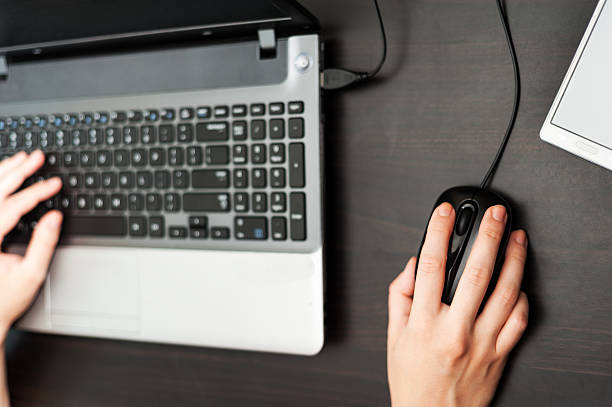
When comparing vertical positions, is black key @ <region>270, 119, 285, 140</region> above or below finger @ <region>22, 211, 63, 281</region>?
above

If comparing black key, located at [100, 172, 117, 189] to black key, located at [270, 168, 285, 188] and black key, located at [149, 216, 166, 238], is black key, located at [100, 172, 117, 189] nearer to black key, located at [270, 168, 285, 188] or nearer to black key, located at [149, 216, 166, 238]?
black key, located at [149, 216, 166, 238]

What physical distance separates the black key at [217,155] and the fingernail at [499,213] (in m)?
0.30

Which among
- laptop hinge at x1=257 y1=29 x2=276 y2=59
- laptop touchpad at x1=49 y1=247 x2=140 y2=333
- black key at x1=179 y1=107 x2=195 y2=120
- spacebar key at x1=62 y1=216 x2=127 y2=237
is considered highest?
laptop hinge at x1=257 y1=29 x2=276 y2=59

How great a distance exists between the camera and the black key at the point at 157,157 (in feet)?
1.73

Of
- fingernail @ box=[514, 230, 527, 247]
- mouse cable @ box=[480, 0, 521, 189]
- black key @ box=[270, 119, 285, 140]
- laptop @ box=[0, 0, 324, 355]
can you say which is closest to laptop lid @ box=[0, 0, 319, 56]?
laptop @ box=[0, 0, 324, 355]

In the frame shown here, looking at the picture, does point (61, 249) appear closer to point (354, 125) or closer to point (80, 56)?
point (80, 56)

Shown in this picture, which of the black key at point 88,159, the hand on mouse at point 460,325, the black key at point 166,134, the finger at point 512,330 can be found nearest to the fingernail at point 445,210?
the hand on mouse at point 460,325

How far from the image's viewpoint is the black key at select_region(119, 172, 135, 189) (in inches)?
21.3

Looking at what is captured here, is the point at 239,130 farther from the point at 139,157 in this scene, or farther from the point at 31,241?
the point at 31,241

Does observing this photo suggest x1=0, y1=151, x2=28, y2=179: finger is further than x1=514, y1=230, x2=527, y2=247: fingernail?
Yes

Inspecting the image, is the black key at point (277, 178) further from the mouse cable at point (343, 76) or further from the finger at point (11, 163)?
the finger at point (11, 163)

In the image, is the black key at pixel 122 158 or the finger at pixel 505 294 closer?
the finger at pixel 505 294

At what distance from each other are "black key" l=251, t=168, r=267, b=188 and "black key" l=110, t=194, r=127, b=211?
0.58ft

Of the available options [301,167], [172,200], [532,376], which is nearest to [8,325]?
[172,200]
